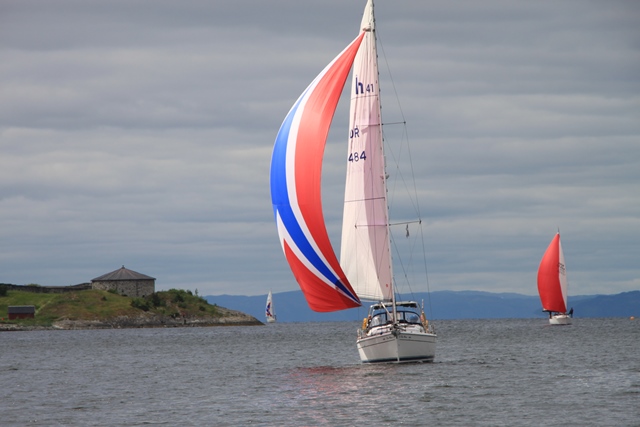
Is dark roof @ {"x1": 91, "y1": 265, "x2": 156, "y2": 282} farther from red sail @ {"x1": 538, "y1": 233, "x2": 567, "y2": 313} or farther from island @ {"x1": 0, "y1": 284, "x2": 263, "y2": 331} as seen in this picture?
red sail @ {"x1": 538, "y1": 233, "x2": 567, "y2": 313}

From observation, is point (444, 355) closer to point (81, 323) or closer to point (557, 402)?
point (557, 402)

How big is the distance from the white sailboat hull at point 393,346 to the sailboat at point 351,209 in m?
0.04

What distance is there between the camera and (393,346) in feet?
136

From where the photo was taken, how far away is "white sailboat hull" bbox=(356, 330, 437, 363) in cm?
4138

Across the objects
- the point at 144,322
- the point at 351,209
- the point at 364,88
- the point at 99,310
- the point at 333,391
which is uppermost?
the point at 364,88

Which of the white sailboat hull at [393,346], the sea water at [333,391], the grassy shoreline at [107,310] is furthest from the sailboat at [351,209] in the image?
the grassy shoreline at [107,310]

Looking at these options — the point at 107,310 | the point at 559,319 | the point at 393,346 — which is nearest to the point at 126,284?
the point at 107,310

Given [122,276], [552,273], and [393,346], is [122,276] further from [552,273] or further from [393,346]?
[393,346]

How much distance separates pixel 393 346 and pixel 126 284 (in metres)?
127

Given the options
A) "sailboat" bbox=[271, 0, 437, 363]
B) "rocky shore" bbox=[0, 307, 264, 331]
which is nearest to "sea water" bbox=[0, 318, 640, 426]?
"sailboat" bbox=[271, 0, 437, 363]

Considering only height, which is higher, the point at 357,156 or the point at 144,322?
the point at 357,156

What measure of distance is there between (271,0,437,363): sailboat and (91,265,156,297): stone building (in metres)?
124

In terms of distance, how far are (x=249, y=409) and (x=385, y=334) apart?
882 cm

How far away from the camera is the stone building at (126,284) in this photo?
163250mm
